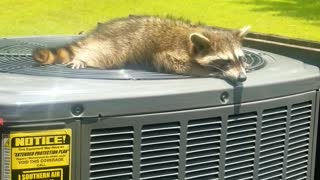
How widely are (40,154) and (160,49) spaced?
0.80 m

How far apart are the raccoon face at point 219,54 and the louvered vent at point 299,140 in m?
0.29

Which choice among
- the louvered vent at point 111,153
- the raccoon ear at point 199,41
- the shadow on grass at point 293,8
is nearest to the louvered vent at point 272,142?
the raccoon ear at point 199,41

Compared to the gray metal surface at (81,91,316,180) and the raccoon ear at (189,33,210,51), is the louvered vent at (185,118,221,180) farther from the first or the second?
the raccoon ear at (189,33,210,51)

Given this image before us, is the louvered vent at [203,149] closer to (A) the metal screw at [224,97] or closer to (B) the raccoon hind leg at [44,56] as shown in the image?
(A) the metal screw at [224,97]

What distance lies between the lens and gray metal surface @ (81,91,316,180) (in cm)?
226

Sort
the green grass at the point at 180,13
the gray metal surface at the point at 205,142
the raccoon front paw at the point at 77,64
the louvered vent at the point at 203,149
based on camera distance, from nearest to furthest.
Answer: the gray metal surface at the point at 205,142 → the louvered vent at the point at 203,149 → the raccoon front paw at the point at 77,64 → the green grass at the point at 180,13

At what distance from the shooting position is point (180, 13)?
8.52 m

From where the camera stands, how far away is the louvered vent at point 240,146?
97.2 inches

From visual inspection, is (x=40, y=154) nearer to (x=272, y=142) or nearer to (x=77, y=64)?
(x=77, y=64)

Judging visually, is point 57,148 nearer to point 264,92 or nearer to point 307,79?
point 264,92

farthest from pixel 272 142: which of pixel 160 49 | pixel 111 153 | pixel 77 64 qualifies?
pixel 77 64

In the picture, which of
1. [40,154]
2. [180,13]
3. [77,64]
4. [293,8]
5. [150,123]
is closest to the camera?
[40,154]

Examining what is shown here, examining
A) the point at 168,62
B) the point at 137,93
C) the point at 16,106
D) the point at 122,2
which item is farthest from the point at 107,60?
the point at 122,2

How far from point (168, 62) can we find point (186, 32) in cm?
20
